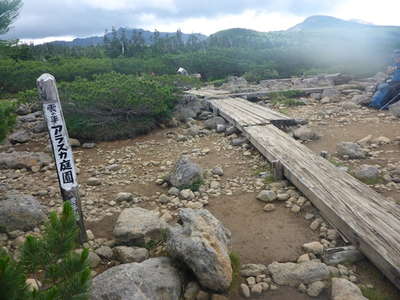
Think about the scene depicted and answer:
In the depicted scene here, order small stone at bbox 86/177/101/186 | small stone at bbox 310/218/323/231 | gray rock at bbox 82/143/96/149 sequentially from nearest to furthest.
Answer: small stone at bbox 310/218/323/231, small stone at bbox 86/177/101/186, gray rock at bbox 82/143/96/149

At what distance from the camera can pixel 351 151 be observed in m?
5.85

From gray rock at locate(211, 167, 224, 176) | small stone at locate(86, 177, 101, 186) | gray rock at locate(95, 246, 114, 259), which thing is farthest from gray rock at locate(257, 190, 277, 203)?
small stone at locate(86, 177, 101, 186)

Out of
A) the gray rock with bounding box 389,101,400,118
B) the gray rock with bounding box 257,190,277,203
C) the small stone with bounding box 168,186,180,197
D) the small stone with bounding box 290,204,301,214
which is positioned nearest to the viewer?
the small stone with bounding box 290,204,301,214

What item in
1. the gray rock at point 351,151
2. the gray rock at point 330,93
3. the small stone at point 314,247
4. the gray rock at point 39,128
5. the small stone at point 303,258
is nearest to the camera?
the small stone at point 303,258

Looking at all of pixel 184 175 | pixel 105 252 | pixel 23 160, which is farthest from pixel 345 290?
pixel 23 160

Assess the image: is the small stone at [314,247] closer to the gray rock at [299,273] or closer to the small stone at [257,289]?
the gray rock at [299,273]

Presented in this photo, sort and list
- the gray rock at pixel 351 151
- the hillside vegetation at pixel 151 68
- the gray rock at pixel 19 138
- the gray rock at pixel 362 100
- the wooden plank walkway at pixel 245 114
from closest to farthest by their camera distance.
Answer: the gray rock at pixel 351 151 → the wooden plank walkway at pixel 245 114 → the hillside vegetation at pixel 151 68 → the gray rock at pixel 19 138 → the gray rock at pixel 362 100

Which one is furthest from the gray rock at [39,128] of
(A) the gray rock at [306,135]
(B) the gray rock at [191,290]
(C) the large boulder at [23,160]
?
(B) the gray rock at [191,290]

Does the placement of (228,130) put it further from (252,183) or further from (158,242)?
(158,242)

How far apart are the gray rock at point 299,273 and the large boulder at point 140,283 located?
0.90 metres

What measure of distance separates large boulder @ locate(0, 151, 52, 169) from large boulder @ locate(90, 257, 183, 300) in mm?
4471

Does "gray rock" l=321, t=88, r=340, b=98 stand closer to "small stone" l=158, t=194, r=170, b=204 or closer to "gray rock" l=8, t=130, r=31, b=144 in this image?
"small stone" l=158, t=194, r=170, b=204

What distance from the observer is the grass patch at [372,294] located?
2.66 m

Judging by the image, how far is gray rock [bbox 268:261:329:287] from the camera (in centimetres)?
291
